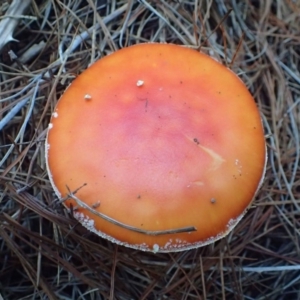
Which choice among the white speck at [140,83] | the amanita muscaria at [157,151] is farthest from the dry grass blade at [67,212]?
the white speck at [140,83]

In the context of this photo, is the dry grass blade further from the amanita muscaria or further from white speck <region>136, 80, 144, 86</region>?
white speck <region>136, 80, 144, 86</region>

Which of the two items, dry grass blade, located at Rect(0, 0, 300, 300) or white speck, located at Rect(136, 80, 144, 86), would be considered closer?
white speck, located at Rect(136, 80, 144, 86)

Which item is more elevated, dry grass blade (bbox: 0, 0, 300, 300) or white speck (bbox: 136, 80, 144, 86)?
white speck (bbox: 136, 80, 144, 86)

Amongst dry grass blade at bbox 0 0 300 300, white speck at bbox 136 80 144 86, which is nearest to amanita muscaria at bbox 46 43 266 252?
white speck at bbox 136 80 144 86

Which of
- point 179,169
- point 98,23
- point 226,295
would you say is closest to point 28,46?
point 98,23

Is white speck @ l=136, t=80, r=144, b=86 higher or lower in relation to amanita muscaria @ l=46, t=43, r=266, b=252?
higher

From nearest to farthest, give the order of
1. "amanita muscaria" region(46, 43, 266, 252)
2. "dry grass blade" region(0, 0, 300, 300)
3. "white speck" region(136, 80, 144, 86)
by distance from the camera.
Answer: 1. "amanita muscaria" region(46, 43, 266, 252)
2. "white speck" region(136, 80, 144, 86)
3. "dry grass blade" region(0, 0, 300, 300)

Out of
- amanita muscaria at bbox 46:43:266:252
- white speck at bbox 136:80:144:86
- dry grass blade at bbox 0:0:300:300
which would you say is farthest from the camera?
dry grass blade at bbox 0:0:300:300

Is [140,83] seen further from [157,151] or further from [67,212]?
[67,212]

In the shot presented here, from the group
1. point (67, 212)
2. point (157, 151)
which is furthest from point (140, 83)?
point (67, 212)
